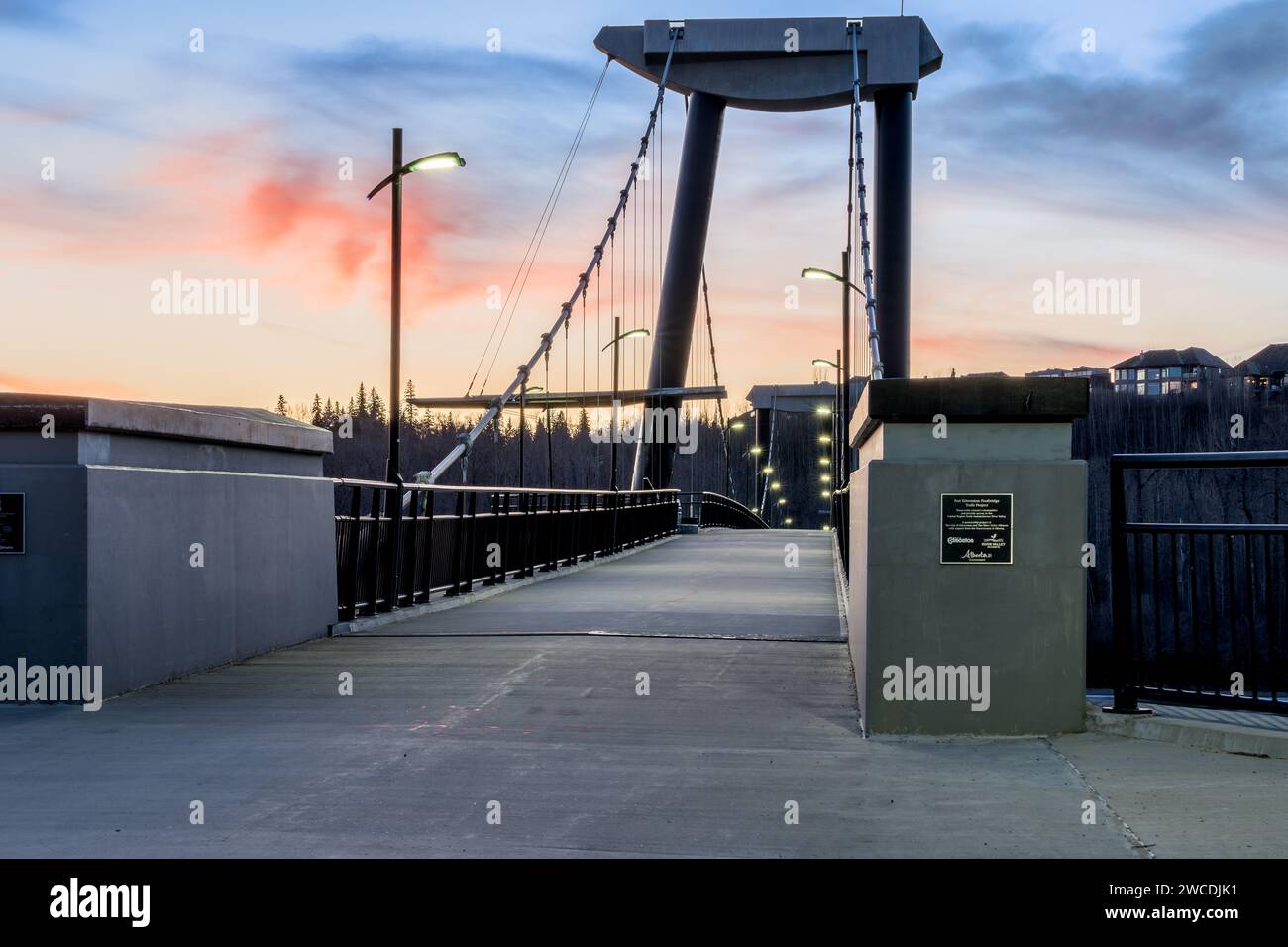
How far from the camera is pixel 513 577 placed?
16.6 meters

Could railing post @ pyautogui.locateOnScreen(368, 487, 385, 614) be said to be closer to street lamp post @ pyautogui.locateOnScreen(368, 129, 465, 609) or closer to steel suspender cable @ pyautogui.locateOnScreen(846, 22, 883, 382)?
street lamp post @ pyautogui.locateOnScreen(368, 129, 465, 609)

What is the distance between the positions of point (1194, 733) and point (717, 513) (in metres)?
44.1

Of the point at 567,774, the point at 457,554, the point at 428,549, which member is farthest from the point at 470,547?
the point at 567,774

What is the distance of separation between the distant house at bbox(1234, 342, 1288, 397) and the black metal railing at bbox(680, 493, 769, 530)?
7816cm

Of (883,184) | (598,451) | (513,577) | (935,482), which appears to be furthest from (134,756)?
(598,451)

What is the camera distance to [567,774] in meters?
5.44

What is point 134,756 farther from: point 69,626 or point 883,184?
point 883,184

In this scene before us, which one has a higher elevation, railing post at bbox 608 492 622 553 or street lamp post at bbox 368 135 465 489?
street lamp post at bbox 368 135 465 489

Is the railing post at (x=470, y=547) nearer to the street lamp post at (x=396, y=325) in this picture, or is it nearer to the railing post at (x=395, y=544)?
the street lamp post at (x=396, y=325)

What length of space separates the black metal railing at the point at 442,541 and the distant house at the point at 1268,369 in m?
112

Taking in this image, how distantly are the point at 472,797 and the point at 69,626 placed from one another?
9.73 feet

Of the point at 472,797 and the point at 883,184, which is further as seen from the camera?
the point at 883,184

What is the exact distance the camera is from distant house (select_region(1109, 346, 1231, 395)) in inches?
6383

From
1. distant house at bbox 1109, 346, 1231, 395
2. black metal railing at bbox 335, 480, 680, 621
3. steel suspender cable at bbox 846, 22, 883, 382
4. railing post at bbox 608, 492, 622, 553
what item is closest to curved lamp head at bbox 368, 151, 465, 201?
black metal railing at bbox 335, 480, 680, 621
